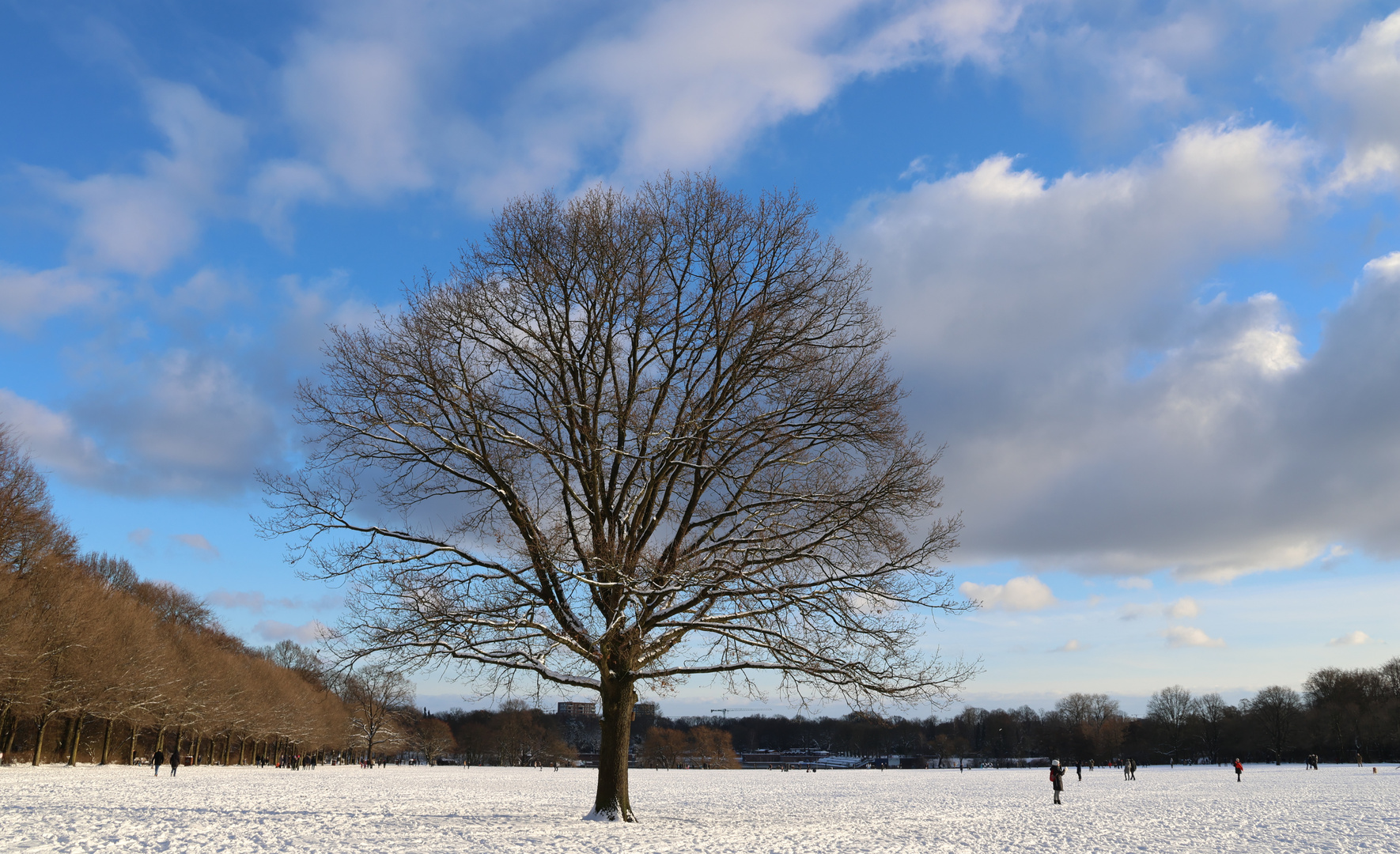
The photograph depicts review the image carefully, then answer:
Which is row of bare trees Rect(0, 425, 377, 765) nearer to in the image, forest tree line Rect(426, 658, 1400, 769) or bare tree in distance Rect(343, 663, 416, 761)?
bare tree in distance Rect(343, 663, 416, 761)

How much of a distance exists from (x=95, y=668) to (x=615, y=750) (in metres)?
45.7

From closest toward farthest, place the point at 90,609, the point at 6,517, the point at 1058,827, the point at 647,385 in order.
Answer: the point at 647,385 < the point at 1058,827 < the point at 6,517 < the point at 90,609

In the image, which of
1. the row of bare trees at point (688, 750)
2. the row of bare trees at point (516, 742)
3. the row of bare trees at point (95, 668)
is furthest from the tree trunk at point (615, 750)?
the row of bare trees at point (516, 742)

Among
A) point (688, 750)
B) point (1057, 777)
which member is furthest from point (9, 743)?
point (688, 750)

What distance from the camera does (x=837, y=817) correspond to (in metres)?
25.4

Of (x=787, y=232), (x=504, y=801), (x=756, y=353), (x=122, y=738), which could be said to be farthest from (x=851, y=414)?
(x=122, y=738)

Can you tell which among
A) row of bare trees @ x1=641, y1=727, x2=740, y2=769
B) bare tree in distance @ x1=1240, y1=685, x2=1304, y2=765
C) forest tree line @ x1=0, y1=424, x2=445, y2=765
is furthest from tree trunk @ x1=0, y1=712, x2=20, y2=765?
bare tree in distance @ x1=1240, y1=685, x2=1304, y2=765

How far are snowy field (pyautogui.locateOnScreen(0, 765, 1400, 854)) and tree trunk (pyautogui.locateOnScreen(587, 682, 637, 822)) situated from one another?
1.60 feet

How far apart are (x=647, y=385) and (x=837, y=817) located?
14.9 metres

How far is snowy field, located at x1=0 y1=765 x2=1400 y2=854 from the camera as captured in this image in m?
16.0

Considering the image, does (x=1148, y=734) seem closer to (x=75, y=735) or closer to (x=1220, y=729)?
(x=1220, y=729)

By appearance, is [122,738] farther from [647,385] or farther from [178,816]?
[647,385]

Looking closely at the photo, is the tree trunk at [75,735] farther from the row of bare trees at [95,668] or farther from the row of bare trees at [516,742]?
the row of bare trees at [516,742]

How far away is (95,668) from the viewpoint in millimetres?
49125
